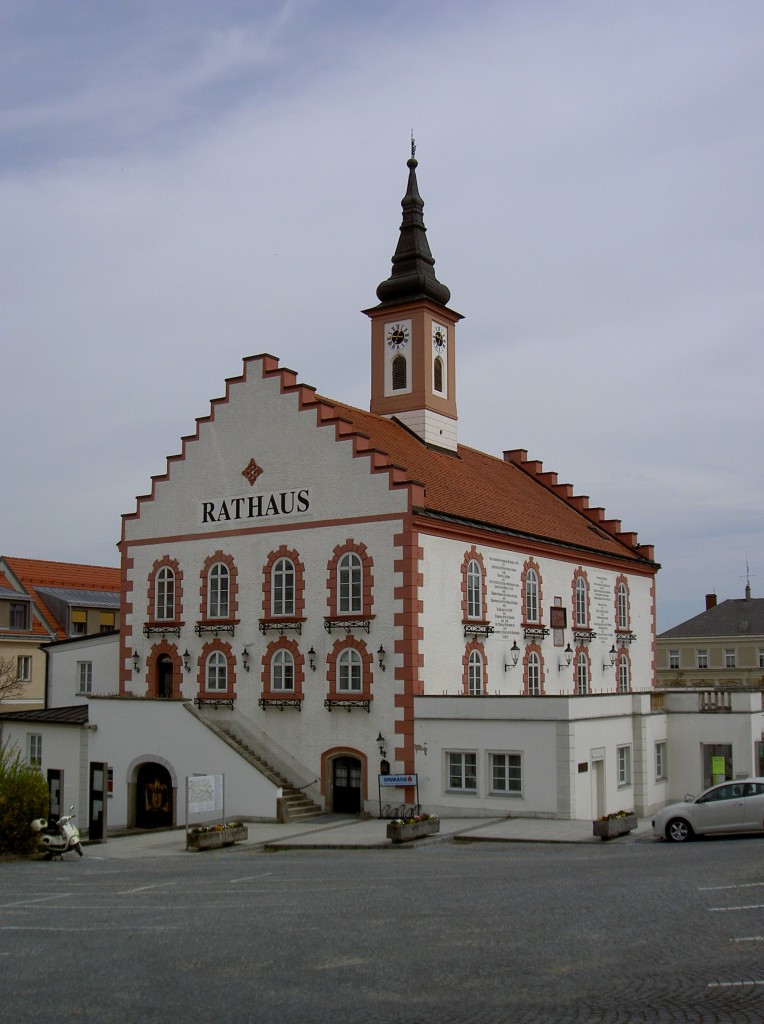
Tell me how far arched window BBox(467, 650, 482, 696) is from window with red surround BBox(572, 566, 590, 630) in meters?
8.01

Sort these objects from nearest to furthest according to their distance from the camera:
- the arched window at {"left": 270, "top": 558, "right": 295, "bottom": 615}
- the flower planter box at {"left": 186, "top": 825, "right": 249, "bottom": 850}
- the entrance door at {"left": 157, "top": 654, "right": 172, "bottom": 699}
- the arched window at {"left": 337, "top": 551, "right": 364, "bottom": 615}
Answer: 1. the flower planter box at {"left": 186, "top": 825, "right": 249, "bottom": 850}
2. the arched window at {"left": 337, "top": 551, "right": 364, "bottom": 615}
3. the arched window at {"left": 270, "top": 558, "right": 295, "bottom": 615}
4. the entrance door at {"left": 157, "top": 654, "right": 172, "bottom": 699}

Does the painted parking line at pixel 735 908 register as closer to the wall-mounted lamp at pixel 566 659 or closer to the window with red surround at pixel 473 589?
the window with red surround at pixel 473 589

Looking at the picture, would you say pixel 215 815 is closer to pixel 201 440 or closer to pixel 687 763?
pixel 201 440

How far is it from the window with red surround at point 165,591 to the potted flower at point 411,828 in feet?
46.4

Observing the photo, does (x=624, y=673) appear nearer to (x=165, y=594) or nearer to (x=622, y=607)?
(x=622, y=607)

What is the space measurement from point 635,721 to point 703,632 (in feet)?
179

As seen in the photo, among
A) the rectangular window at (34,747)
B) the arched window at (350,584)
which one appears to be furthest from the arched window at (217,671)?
the rectangular window at (34,747)

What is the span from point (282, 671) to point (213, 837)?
325 inches

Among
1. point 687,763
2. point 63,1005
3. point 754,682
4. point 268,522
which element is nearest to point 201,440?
point 268,522

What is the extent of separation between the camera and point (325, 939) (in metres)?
14.1

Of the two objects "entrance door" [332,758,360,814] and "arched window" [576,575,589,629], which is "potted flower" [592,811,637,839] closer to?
"entrance door" [332,758,360,814]

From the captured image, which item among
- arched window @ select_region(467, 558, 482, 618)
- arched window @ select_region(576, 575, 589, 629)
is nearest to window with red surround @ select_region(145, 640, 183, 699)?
arched window @ select_region(467, 558, 482, 618)

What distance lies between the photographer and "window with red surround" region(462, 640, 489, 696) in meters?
36.2

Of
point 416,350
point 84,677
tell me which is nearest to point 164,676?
point 84,677
